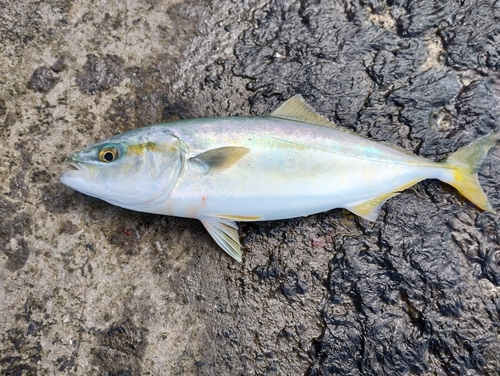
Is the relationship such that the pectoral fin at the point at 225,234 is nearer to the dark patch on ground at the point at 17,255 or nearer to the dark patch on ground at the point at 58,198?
the dark patch on ground at the point at 58,198

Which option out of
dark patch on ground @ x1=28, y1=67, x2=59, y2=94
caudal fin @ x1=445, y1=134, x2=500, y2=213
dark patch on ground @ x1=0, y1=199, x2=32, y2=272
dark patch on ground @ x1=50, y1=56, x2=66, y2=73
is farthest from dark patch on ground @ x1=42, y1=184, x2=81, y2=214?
caudal fin @ x1=445, y1=134, x2=500, y2=213

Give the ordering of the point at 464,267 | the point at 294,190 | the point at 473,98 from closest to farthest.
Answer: the point at 294,190
the point at 464,267
the point at 473,98

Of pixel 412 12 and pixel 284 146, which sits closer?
pixel 284 146

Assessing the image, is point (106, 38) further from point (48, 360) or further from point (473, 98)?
point (473, 98)

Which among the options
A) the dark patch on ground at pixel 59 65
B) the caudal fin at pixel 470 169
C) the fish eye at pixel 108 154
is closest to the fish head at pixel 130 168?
the fish eye at pixel 108 154

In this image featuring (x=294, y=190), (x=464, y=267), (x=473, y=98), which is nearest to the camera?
(x=294, y=190)

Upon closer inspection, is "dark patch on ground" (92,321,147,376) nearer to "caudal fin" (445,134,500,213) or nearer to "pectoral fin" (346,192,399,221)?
"pectoral fin" (346,192,399,221)

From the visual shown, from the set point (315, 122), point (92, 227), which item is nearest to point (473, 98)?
point (315, 122)
